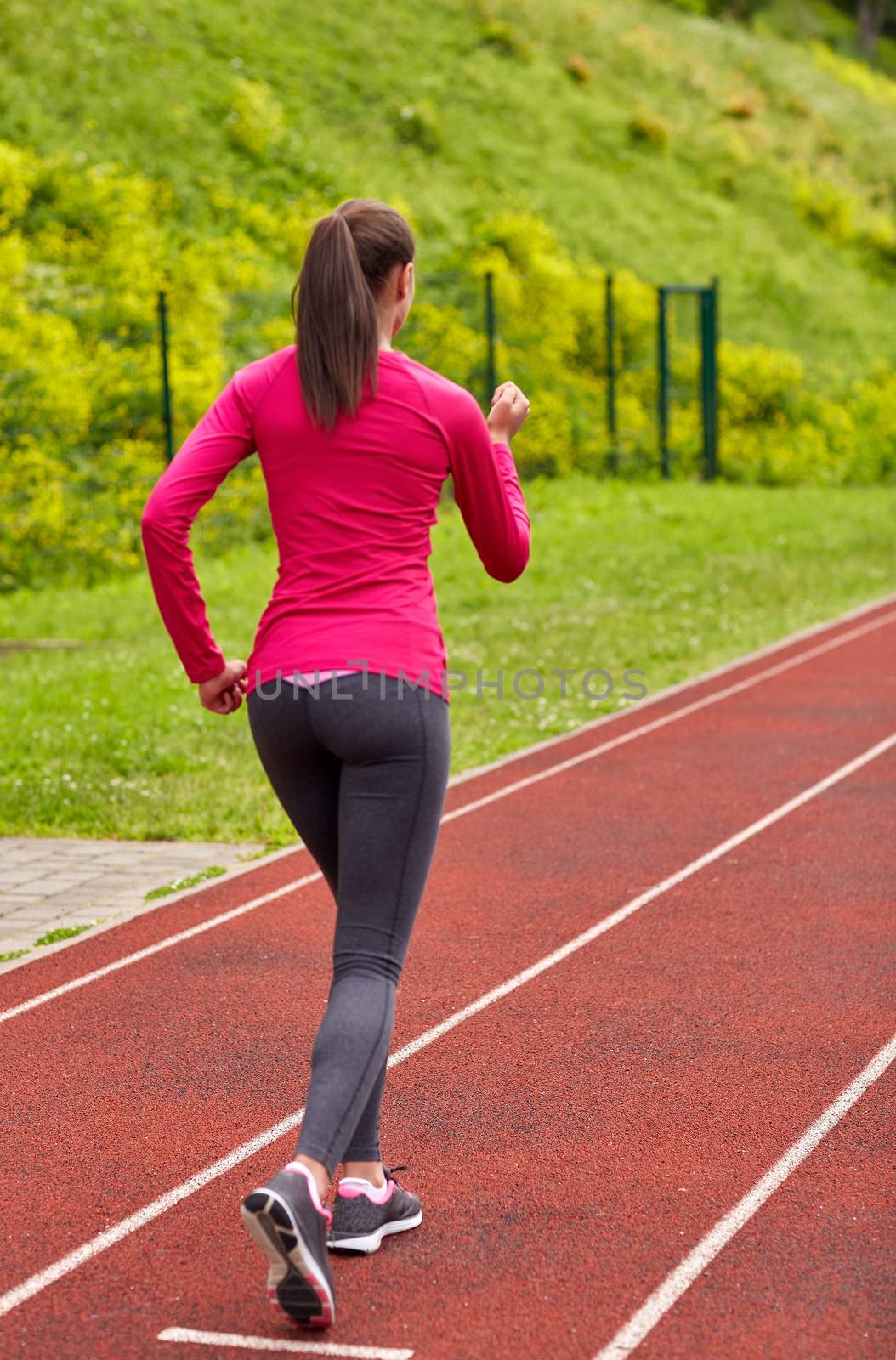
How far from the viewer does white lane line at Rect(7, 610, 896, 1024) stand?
19.3 feet

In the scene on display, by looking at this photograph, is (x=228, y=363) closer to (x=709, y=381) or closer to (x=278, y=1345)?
(x=709, y=381)

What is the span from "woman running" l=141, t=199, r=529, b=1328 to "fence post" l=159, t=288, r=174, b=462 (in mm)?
13524

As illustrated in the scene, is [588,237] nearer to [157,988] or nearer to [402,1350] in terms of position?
[157,988]

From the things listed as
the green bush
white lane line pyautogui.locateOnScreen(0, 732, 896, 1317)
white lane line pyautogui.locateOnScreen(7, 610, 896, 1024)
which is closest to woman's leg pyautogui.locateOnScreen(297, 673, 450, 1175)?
white lane line pyautogui.locateOnScreen(0, 732, 896, 1317)

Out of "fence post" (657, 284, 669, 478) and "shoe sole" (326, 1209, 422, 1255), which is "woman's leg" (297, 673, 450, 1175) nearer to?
"shoe sole" (326, 1209, 422, 1255)

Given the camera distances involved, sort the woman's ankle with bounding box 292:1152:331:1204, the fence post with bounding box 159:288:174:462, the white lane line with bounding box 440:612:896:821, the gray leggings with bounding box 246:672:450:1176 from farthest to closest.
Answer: the fence post with bounding box 159:288:174:462, the white lane line with bounding box 440:612:896:821, the gray leggings with bounding box 246:672:450:1176, the woman's ankle with bounding box 292:1152:331:1204

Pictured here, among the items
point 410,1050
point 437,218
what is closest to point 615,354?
point 437,218

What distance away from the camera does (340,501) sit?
343 cm

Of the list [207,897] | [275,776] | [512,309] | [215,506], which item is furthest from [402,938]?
[512,309]

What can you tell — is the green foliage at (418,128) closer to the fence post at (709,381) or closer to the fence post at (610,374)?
the fence post at (709,381)

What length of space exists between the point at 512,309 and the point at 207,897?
64.2ft

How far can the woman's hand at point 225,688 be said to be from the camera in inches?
141

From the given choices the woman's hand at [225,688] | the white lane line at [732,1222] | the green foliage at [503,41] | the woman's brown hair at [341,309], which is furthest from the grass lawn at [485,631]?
the green foliage at [503,41]

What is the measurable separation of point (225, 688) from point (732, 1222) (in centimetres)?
157
